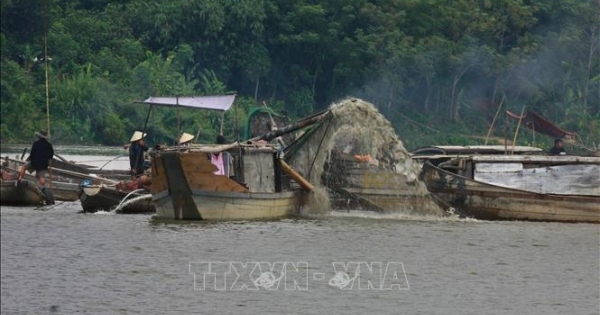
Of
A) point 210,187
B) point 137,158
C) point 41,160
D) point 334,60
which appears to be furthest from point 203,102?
point 334,60

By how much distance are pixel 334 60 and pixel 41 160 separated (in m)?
34.6

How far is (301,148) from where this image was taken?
28750mm

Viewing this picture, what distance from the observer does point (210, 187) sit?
25.9m

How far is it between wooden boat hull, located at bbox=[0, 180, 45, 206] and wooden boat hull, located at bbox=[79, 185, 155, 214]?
1.09 metres

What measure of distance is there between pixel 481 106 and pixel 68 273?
147ft

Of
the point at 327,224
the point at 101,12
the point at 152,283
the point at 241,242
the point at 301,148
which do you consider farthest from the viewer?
the point at 101,12

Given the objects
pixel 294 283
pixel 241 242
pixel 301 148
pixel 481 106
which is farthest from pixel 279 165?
pixel 481 106

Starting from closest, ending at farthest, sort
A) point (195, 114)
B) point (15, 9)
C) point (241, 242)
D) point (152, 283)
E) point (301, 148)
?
point (152, 283) < point (241, 242) < point (301, 148) < point (15, 9) < point (195, 114)

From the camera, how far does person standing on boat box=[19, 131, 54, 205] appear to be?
90.4 feet

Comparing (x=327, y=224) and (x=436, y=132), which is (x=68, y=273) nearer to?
Result: (x=327, y=224)

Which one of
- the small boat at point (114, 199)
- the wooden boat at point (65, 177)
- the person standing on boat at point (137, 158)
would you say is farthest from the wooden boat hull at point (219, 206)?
the wooden boat at point (65, 177)

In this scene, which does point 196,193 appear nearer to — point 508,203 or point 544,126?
point 508,203

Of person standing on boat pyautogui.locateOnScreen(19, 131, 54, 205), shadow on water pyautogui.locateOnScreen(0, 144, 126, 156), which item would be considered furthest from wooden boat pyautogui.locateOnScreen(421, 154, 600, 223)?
shadow on water pyautogui.locateOnScreen(0, 144, 126, 156)

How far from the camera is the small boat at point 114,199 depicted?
27.1 m
